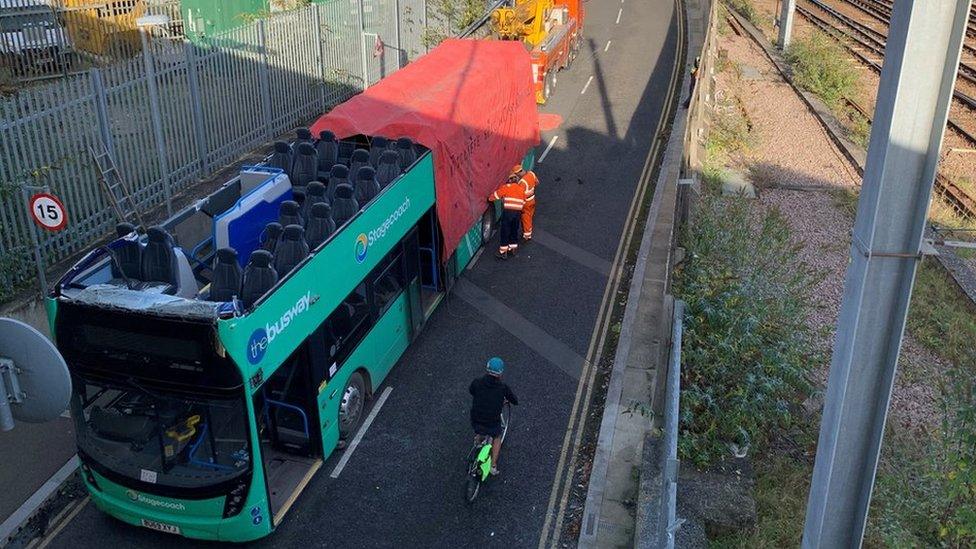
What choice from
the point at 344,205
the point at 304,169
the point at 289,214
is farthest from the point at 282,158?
the point at 289,214

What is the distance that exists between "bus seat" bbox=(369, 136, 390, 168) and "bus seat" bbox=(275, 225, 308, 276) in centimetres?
314

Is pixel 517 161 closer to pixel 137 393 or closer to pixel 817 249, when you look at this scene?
pixel 817 249

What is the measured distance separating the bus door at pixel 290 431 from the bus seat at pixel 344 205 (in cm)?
209

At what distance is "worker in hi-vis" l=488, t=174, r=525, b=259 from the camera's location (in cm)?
1609

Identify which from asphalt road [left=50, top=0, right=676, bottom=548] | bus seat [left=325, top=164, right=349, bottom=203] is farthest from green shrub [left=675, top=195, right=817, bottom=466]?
bus seat [left=325, top=164, right=349, bottom=203]

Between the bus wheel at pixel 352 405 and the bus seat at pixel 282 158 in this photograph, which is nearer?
the bus wheel at pixel 352 405

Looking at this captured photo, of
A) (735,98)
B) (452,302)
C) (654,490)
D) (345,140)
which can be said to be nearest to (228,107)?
(345,140)

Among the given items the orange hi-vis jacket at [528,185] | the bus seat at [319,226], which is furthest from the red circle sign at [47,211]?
the orange hi-vis jacket at [528,185]

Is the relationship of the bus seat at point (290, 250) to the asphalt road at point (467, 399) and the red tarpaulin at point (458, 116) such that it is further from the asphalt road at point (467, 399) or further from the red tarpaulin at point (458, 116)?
the red tarpaulin at point (458, 116)

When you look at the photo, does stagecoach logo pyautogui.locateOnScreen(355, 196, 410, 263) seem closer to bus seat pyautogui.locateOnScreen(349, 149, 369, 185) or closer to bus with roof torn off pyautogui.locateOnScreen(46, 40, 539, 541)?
bus with roof torn off pyautogui.locateOnScreen(46, 40, 539, 541)

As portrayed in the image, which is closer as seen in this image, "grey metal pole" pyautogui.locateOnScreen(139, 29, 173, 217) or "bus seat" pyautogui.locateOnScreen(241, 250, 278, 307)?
"bus seat" pyautogui.locateOnScreen(241, 250, 278, 307)

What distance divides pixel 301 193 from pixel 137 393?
4.29 m

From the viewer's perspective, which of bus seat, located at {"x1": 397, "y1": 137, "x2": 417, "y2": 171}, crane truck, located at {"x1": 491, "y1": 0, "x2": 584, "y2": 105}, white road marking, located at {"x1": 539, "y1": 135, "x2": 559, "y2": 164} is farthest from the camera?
crane truck, located at {"x1": 491, "y1": 0, "x2": 584, "y2": 105}

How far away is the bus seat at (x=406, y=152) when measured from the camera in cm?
1266
